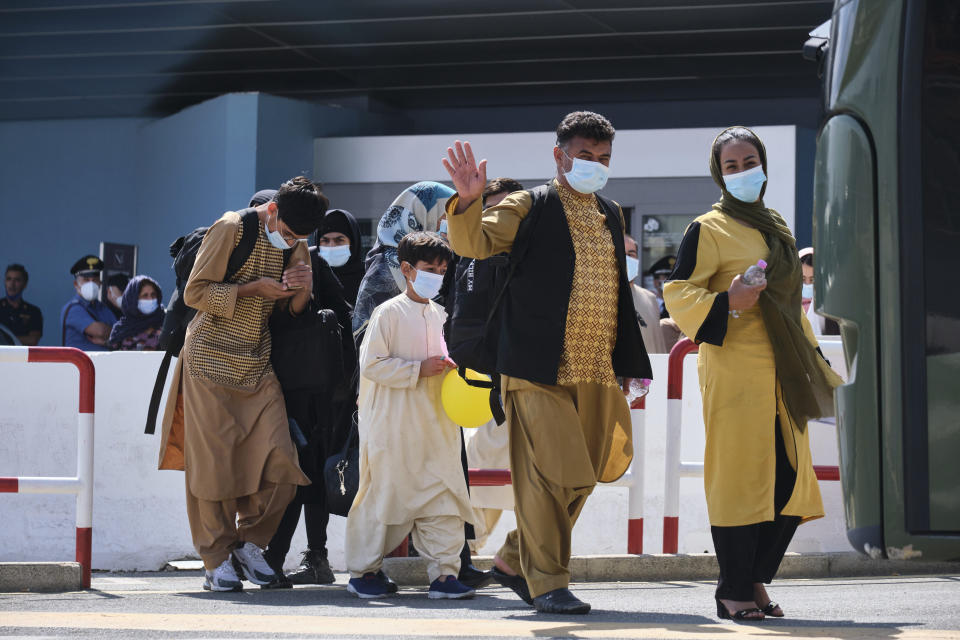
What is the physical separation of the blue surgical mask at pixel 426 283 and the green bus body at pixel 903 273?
2.53 metres

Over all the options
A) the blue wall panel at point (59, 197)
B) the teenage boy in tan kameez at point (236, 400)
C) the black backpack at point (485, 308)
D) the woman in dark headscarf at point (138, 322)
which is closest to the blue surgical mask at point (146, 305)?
the woman in dark headscarf at point (138, 322)

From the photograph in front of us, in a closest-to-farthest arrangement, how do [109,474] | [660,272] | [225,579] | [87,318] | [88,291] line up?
1. [225,579]
2. [109,474]
3. [87,318]
4. [660,272]
5. [88,291]

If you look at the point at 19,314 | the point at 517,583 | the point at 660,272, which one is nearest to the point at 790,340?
the point at 517,583

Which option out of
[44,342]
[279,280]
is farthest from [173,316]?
[44,342]

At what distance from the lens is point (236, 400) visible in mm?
6930

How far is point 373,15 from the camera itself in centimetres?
1570

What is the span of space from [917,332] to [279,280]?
339 cm

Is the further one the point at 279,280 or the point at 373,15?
the point at 373,15

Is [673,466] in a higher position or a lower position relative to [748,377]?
lower

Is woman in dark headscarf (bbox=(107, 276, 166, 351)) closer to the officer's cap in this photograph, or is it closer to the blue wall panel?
the officer's cap

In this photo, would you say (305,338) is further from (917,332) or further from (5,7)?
(5,7)

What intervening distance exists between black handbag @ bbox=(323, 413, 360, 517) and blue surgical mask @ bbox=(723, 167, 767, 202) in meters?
2.13

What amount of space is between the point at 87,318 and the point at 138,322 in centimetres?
228

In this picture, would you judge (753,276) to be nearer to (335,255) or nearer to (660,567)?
(660,567)
